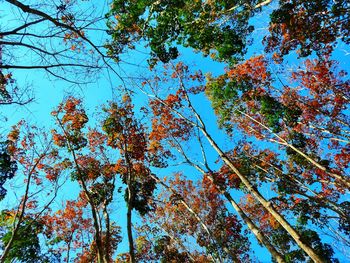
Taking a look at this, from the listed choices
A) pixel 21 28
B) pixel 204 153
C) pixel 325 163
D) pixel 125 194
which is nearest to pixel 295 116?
pixel 325 163

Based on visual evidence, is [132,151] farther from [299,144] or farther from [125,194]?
[299,144]

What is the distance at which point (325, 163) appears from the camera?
50.4 ft

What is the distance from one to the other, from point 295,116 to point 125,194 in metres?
10.2

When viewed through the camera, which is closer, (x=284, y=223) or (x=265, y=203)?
(x=284, y=223)

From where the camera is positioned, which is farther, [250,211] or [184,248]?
[250,211]

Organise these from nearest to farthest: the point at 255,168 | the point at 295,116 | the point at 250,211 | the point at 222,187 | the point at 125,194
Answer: the point at 125,194 → the point at 222,187 → the point at 295,116 → the point at 255,168 → the point at 250,211

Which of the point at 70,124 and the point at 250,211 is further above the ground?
the point at 70,124

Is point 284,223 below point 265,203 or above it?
below

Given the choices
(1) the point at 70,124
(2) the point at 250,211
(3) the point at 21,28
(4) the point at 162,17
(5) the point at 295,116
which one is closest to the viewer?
(3) the point at 21,28

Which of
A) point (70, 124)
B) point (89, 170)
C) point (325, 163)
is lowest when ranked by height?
point (325, 163)

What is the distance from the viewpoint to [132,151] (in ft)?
42.1

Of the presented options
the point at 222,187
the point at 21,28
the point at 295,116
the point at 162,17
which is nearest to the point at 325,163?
the point at 295,116

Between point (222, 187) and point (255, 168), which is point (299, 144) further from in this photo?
point (222, 187)

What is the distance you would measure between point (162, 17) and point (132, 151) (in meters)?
6.07
